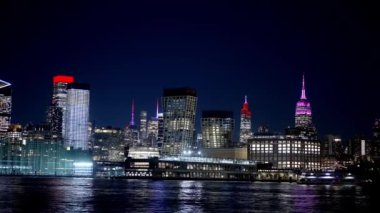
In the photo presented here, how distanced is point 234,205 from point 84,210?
65.8 feet

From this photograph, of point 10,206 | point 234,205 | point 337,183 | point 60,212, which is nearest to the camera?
point 60,212

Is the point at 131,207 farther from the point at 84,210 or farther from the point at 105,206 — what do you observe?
the point at 84,210

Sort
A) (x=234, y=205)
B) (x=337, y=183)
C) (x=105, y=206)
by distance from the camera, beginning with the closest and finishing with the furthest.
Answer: (x=105, y=206)
(x=234, y=205)
(x=337, y=183)

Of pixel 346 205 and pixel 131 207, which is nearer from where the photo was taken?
pixel 131 207

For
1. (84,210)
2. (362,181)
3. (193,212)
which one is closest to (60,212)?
(84,210)

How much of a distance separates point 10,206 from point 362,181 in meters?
152

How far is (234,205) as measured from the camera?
7669 cm

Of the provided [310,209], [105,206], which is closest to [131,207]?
[105,206]


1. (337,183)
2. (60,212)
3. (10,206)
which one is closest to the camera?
(60,212)

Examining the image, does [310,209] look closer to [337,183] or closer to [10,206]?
[10,206]

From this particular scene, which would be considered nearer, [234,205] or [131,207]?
[131,207]

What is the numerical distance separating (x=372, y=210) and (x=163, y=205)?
23.5 metres

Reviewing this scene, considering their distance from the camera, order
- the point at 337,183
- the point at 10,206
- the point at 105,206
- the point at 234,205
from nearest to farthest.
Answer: the point at 10,206 → the point at 105,206 → the point at 234,205 → the point at 337,183

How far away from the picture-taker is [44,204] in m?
71.9
